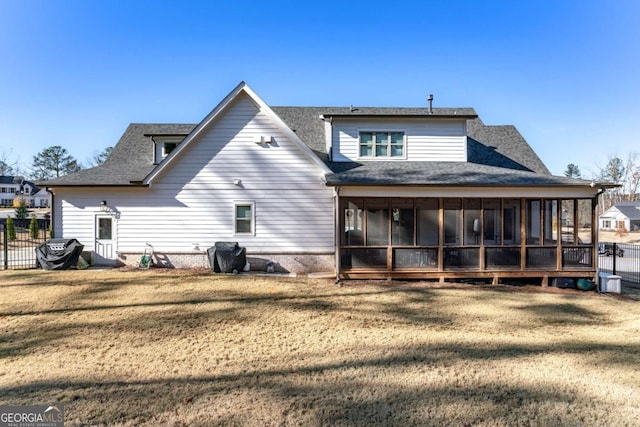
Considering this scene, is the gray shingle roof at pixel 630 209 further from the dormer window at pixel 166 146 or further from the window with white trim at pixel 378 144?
the dormer window at pixel 166 146

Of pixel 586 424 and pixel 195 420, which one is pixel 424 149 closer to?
pixel 586 424

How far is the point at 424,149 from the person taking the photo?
46.8 feet

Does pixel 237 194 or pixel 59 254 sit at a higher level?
pixel 237 194

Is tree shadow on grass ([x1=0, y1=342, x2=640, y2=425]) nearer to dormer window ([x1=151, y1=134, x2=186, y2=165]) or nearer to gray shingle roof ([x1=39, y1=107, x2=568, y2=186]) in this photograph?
gray shingle roof ([x1=39, y1=107, x2=568, y2=186])

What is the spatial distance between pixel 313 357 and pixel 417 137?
11037 millimetres

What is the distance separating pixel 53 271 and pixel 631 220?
7344 centimetres

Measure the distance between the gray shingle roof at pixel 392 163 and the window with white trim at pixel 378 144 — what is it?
564mm

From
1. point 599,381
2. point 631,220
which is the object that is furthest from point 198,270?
point 631,220

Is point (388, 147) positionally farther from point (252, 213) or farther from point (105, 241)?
point (105, 241)

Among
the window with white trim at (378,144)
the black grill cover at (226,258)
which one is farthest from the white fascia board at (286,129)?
the black grill cover at (226,258)

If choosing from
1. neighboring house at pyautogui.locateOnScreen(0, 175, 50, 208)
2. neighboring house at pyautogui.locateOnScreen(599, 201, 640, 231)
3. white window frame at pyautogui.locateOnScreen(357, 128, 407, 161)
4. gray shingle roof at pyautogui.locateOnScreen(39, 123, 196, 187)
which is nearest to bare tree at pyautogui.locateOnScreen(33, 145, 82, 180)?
neighboring house at pyautogui.locateOnScreen(0, 175, 50, 208)

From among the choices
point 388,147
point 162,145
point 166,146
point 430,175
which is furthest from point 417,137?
point 162,145

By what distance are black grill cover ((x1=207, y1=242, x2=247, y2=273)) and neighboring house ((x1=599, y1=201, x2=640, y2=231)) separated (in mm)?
64448

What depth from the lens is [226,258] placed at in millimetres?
12312
